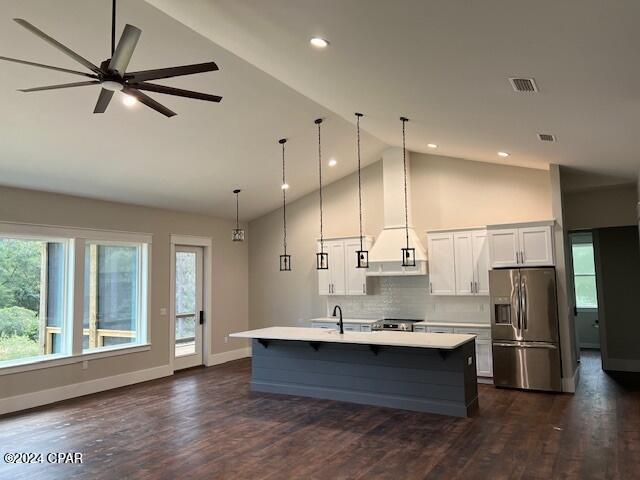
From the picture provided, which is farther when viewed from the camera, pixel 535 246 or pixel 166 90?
pixel 535 246

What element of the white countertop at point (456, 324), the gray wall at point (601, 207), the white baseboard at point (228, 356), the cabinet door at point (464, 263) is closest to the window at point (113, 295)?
the white baseboard at point (228, 356)

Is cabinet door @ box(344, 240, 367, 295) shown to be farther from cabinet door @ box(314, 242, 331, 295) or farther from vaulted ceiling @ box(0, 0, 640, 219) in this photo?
vaulted ceiling @ box(0, 0, 640, 219)

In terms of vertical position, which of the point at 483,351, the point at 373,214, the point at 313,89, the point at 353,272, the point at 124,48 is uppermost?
the point at 313,89

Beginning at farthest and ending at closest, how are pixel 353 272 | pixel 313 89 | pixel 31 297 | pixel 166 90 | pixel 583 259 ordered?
1. pixel 583 259
2. pixel 353 272
3. pixel 31 297
4. pixel 313 89
5. pixel 166 90

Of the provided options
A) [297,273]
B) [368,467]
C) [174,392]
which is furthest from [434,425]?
[297,273]

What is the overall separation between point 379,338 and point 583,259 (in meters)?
7.50

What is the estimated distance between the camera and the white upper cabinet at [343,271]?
853 cm

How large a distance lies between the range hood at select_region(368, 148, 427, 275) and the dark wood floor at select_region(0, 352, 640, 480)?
241 cm

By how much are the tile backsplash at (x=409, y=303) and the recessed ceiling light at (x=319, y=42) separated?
16.9 feet

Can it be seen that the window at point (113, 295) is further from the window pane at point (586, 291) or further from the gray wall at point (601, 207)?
the window pane at point (586, 291)

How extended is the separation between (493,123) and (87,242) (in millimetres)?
5974

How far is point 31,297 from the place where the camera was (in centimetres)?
650

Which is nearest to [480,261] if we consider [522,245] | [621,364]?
[522,245]

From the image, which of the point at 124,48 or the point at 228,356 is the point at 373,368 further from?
the point at 124,48
